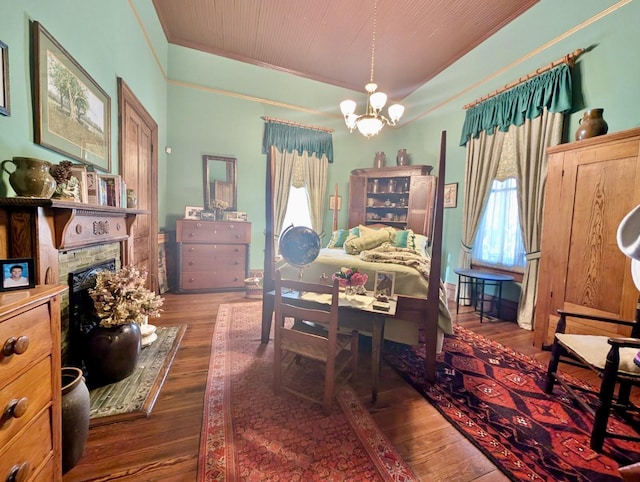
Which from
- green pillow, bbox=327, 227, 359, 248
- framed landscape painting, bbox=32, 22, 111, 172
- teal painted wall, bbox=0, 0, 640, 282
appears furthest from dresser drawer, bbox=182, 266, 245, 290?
framed landscape painting, bbox=32, 22, 111, 172

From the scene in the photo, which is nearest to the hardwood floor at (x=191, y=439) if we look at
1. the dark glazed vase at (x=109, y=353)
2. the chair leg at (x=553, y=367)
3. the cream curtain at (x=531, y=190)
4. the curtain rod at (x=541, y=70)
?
the dark glazed vase at (x=109, y=353)

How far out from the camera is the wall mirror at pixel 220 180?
4223 millimetres

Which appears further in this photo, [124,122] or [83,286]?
[124,122]

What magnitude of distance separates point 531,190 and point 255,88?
4180 millimetres

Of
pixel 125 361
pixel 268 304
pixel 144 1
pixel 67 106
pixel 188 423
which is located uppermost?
pixel 144 1

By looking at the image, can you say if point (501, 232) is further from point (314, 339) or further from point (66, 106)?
point (66, 106)

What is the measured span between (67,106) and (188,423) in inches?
78.1

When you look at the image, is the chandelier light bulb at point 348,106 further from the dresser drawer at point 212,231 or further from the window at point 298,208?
the dresser drawer at point 212,231

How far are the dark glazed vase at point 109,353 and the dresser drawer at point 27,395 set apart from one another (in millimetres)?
845

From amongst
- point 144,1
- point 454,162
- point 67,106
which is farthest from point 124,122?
point 454,162

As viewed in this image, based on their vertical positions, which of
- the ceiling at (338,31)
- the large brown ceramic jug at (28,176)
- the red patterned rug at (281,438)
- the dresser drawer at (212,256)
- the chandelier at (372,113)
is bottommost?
the red patterned rug at (281,438)

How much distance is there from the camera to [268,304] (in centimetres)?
233

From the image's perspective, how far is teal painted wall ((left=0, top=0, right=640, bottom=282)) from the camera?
1.59 metres

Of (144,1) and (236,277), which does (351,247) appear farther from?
(144,1)
